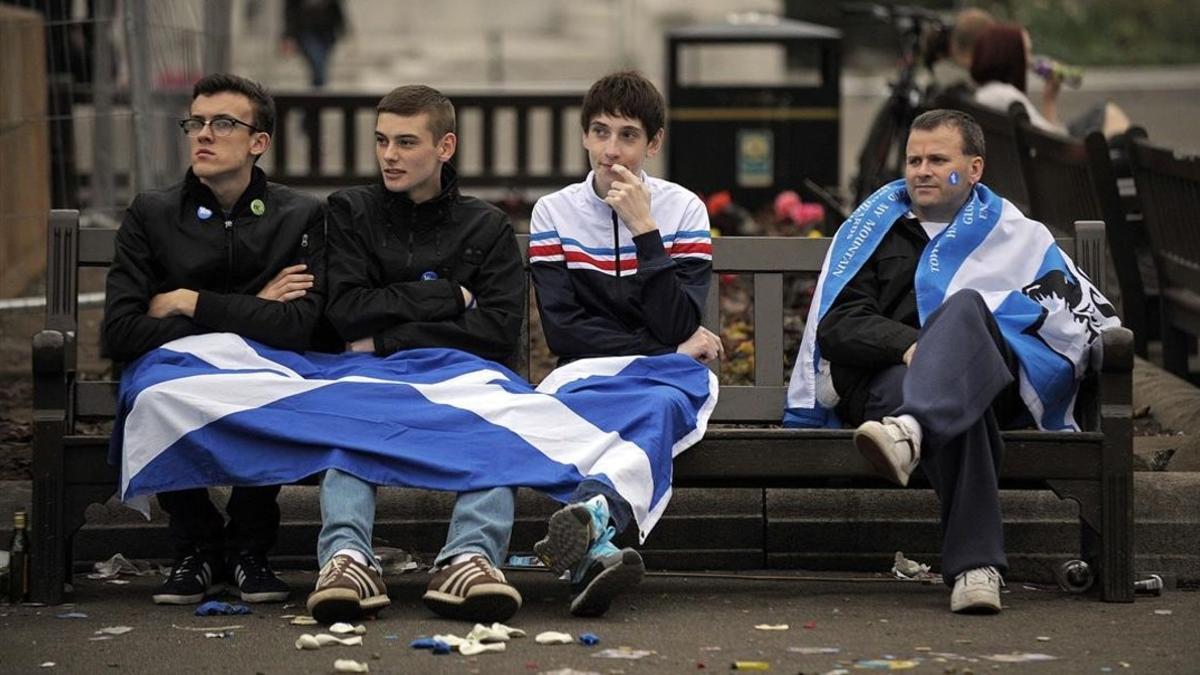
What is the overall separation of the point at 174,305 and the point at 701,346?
4.95ft

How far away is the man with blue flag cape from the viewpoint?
20.8 feet

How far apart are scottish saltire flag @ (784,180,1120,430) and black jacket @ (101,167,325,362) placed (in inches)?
57.6

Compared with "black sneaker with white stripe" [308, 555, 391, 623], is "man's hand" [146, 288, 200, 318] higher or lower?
higher

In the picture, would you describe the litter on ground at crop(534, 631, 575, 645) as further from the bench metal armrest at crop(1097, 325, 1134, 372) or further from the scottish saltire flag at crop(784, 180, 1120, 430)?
the bench metal armrest at crop(1097, 325, 1134, 372)

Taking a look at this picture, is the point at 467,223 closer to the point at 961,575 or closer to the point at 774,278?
the point at 774,278

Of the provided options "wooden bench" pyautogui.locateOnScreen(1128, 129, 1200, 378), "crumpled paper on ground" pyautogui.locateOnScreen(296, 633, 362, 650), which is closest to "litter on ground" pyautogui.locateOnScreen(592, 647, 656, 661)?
"crumpled paper on ground" pyautogui.locateOnScreen(296, 633, 362, 650)

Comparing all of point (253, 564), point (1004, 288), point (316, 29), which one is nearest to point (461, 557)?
point (253, 564)

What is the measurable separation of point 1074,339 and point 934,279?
0.44m

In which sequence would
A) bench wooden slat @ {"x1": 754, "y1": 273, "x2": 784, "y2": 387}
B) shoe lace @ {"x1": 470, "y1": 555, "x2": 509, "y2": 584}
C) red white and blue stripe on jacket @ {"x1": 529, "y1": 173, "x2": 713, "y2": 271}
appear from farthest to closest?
1. bench wooden slat @ {"x1": 754, "y1": 273, "x2": 784, "y2": 387}
2. red white and blue stripe on jacket @ {"x1": 529, "y1": 173, "x2": 713, "y2": 271}
3. shoe lace @ {"x1": 470, "y1": 555, "x2": 509, "y2": 584}

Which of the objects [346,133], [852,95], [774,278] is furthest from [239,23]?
[774,278]

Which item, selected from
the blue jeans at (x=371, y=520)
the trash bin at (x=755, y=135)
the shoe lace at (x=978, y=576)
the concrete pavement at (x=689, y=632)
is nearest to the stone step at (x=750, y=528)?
the concrete pavement at (x=689, y=632)

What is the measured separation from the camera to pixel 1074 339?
21.8 ft

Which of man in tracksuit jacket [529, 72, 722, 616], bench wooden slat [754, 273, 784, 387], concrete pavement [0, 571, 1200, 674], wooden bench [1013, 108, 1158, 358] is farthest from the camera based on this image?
wooden bench [1013, 108, 1158, 358]

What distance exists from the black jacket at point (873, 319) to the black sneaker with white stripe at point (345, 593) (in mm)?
1493
